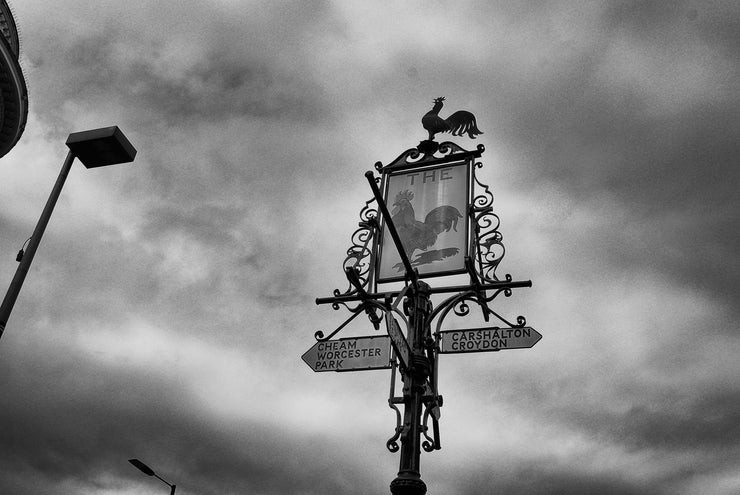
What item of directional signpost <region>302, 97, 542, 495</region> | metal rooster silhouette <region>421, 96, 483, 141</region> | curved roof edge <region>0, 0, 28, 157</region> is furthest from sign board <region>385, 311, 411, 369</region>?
curved roof edge <region>0, 0, 28, 157</region>

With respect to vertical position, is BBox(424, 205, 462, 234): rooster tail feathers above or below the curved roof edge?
below

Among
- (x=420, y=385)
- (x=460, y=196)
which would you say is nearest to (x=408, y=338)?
(x=420, y=385)

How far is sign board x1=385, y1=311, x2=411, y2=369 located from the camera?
749cm

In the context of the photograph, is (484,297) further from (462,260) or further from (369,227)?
(369,227)

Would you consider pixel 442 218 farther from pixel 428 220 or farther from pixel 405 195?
pixel 405 195

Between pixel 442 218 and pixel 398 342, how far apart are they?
2.70 meters

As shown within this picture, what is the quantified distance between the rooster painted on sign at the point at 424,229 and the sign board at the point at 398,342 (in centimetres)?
182

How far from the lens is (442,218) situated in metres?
9.82

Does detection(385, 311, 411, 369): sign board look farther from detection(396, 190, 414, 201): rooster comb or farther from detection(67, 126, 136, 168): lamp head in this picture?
detection(67, 126, 136, 168): lamp head

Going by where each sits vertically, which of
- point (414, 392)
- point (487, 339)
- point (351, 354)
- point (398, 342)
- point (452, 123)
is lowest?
point (414, 392)

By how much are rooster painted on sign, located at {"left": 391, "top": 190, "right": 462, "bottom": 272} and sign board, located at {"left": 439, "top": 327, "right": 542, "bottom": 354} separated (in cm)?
133

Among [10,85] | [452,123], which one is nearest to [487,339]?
[452,123]

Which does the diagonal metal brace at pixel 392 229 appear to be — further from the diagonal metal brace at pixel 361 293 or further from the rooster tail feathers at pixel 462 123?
the rooster tail feathers at pixel 462 123

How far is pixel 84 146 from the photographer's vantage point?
29.3ft
